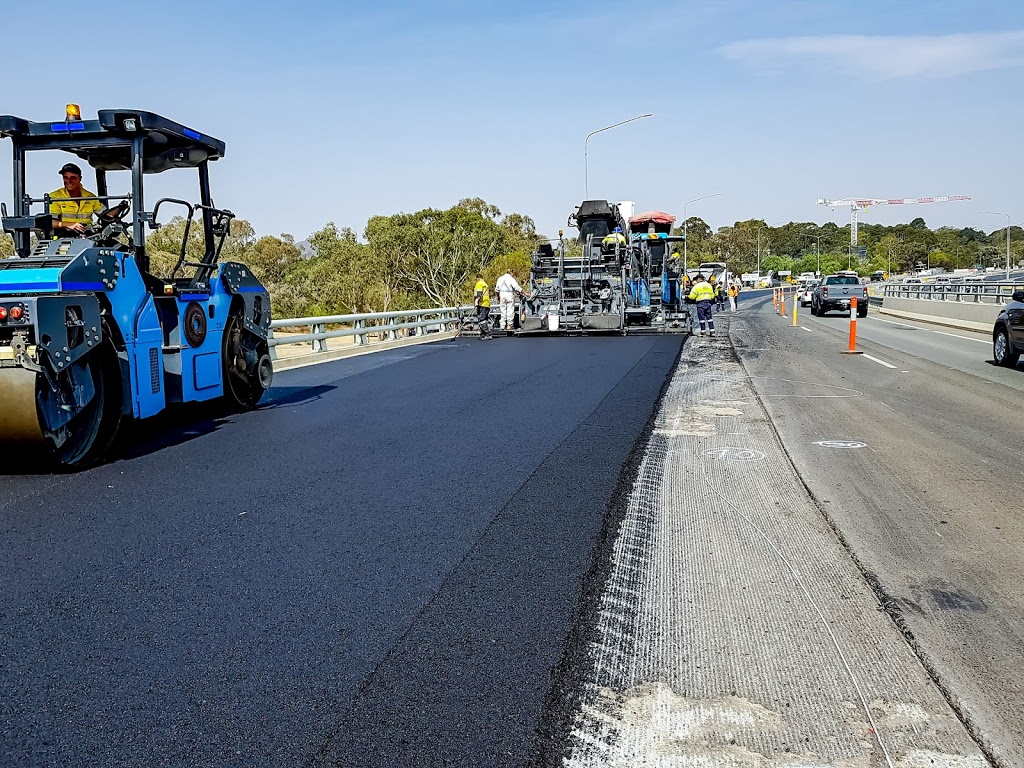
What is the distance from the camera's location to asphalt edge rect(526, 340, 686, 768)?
10.1 ft

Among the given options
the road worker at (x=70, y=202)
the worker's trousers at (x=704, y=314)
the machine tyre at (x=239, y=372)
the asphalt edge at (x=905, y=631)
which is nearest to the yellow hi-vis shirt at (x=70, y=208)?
the road worker at (x=70, y=202)

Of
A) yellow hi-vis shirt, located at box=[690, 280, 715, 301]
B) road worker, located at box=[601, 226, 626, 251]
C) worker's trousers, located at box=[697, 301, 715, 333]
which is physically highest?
road worker, located at box=[601, 226, 626, 251]

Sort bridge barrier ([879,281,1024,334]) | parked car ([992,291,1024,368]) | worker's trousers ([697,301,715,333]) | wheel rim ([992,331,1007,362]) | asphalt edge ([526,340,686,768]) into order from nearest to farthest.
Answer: asphalt edge ([526,340,686,768]), parked car ([992,291,1024,368]), wheel rim ([992,331,1007,362]), worker's trousers ([697,301,715,333]), bridge barrier ([879,281,1024,334])

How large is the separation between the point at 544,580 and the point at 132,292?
511cm

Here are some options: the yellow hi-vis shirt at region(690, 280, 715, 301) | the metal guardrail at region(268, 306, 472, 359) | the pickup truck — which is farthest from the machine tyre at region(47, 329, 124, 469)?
the pickup truck

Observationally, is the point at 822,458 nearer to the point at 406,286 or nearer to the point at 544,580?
the point at 544,580

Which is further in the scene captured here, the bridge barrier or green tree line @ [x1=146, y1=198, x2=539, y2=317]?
green tree line @ [x1=146, y1=198, x2=539, y2=317]

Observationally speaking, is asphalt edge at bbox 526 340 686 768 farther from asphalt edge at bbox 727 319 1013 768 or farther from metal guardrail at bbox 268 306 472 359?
metal guardrail at bbox 268 306 472 359

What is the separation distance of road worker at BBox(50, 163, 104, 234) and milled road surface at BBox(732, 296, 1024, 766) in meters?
6.80

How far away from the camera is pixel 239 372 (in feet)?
34.1

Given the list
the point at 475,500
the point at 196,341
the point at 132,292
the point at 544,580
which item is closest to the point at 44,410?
A: the point at 132,292

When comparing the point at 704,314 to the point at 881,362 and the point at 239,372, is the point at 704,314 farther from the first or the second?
the point at 239,372

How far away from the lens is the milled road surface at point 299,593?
10.5 ft

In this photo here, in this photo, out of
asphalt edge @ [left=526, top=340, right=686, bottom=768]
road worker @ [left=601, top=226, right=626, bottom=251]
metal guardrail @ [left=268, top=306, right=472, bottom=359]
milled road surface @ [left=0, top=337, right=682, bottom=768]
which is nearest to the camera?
asphalt edge @ [left=526, top=340, right=686, bottom=768]
